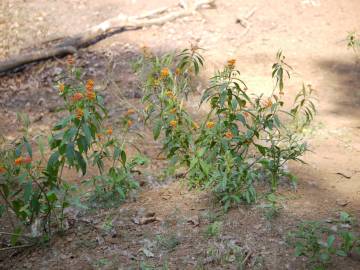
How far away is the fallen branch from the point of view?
709 centimetres

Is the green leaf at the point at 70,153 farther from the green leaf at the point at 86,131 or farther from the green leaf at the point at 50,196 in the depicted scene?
the green leaf at the point at 50,196

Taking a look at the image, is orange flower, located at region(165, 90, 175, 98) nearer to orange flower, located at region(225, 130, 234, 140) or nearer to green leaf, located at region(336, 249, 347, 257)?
orange flower, located at region(225, 130, 234, 140)

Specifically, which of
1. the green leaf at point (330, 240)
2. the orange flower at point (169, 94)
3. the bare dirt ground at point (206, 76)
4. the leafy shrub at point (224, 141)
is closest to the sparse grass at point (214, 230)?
the bare dirt ground at point (206, 76)

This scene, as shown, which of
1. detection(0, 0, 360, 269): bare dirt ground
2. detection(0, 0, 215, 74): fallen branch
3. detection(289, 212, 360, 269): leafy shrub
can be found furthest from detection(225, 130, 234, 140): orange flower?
detection(0, 0, 215, 74): fallen branch

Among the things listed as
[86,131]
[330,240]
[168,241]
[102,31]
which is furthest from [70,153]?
[102,31]

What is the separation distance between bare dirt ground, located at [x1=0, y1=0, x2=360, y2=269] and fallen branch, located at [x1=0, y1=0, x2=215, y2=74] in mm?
141

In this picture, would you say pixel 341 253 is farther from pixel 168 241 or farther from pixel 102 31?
pixel 102 31

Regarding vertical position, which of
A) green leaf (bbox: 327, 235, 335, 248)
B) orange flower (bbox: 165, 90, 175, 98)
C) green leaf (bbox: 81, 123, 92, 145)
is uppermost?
orange flower (bbox: 165, 90, 175, 98)

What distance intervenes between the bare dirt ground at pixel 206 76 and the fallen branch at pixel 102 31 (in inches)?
5.6

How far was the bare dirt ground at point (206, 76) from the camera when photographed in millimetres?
3299

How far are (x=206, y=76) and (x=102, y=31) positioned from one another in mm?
2210

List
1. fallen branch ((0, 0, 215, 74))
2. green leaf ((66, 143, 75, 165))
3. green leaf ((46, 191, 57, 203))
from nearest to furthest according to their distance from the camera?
green leaf ((66, 143, 75, 165)) → green leaf ((46, 191, 57, 203)) → fallen branch ((0, 0, 215, 74))

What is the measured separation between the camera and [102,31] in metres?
7.64

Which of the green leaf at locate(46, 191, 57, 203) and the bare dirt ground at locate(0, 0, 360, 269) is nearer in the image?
the green leaf at locate(46, 191, 57, 203)
